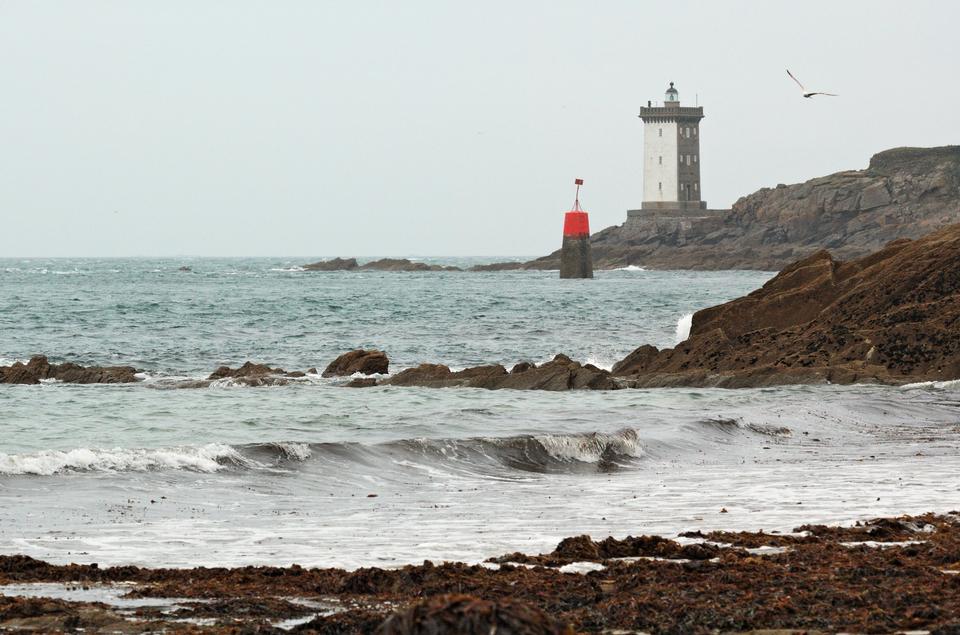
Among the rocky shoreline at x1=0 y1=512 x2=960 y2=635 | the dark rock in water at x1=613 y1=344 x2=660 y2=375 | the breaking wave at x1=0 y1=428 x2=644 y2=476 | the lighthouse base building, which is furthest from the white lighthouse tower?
the rocky shoreline at x1=0 y1=512 x2=960 y2=635

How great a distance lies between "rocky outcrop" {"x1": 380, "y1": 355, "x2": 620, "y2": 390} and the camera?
2328 cm

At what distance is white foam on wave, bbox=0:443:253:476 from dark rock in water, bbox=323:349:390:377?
40.7ft

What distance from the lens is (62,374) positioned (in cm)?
2605

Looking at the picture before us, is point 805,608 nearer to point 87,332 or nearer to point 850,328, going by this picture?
point 850,328

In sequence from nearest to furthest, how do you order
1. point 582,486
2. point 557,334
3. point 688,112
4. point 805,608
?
point 805,608
point 582,486
point 557,334
point 688,112

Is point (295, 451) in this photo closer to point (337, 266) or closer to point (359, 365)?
point (359, 365)

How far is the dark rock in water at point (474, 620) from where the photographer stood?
4.07 meters

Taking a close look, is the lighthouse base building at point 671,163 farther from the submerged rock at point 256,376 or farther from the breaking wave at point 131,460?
the breaking wave at point 131,460

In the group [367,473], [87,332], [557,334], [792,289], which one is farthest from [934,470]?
[87,332]

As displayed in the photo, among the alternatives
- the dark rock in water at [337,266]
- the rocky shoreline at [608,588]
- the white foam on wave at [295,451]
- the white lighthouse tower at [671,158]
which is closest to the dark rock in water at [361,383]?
the white foam on wave at [295,451]

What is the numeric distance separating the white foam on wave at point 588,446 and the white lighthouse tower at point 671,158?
93.9 metres

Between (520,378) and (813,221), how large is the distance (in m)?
86.7

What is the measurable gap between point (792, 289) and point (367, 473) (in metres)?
15.3

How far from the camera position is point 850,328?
23969 millimetres
